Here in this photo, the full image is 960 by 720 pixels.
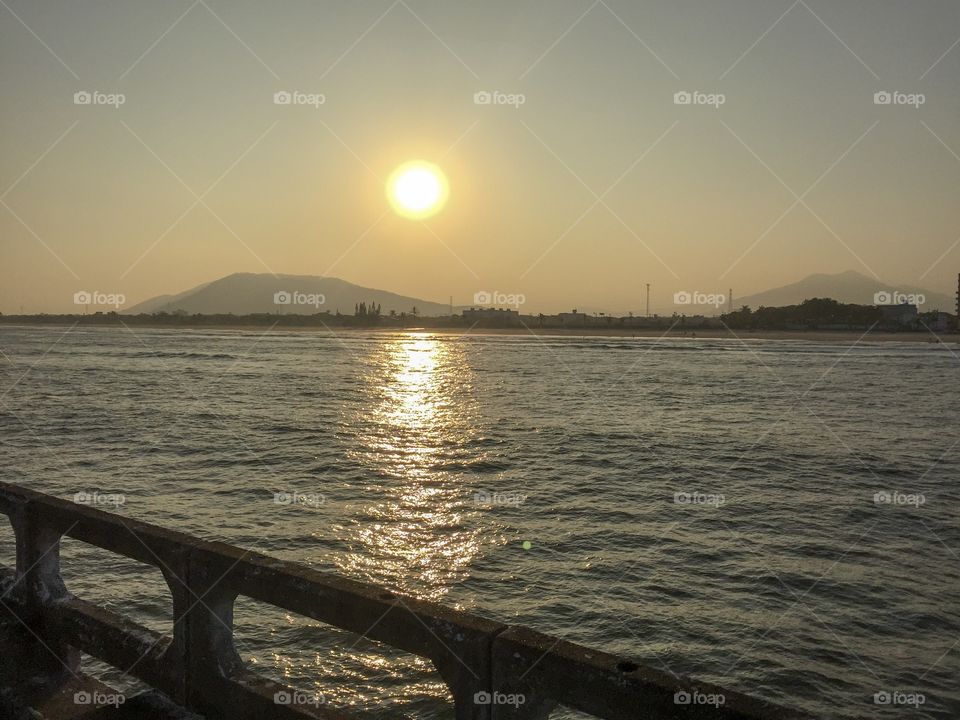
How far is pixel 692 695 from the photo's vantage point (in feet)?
9.67

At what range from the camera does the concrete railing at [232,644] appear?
3.10 meters

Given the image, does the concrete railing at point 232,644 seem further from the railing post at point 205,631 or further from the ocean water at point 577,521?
the ocean water at point 577,521

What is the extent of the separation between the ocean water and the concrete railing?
4727 millimetres

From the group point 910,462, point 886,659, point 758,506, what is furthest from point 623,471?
point 886,659

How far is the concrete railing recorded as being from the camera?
3.10 metres

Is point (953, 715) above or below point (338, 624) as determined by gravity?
below

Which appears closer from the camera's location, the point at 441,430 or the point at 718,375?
the point at 441,430

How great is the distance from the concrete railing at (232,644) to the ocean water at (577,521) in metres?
4.73

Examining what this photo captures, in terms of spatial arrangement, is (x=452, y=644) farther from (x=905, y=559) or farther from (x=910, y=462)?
(x=910, y=462)

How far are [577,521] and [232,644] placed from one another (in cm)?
1383

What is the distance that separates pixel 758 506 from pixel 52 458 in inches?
890

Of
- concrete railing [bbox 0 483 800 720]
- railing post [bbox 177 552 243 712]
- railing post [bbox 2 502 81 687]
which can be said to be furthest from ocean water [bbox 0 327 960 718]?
railing post [bbox 177 552 243 712]

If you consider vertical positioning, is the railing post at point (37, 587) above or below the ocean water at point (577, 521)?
above

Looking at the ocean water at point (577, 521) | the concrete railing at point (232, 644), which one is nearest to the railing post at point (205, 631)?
the concrete railing at point (232, 644)
